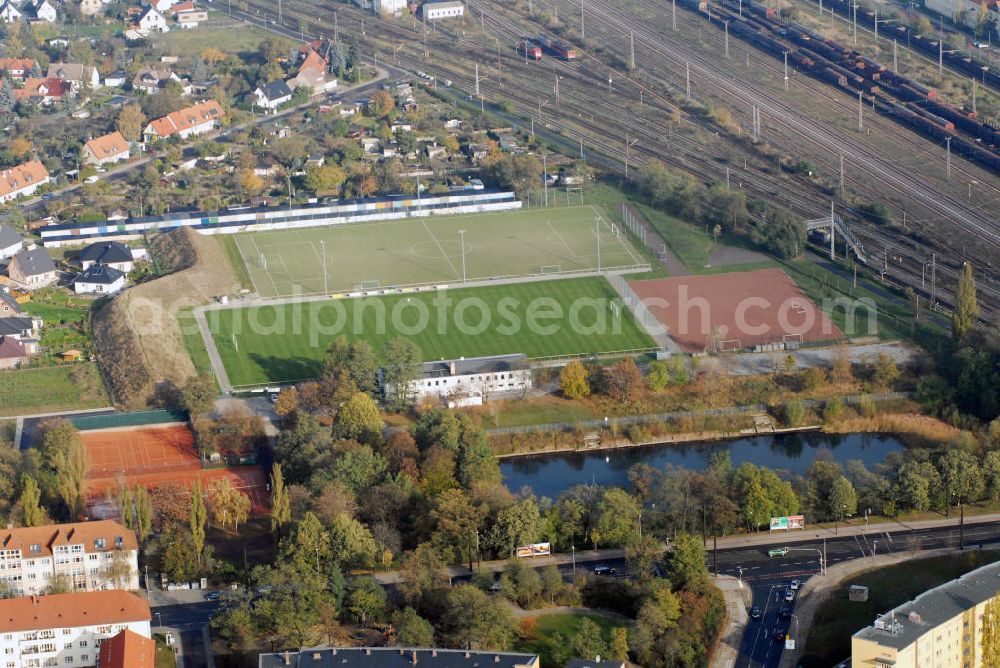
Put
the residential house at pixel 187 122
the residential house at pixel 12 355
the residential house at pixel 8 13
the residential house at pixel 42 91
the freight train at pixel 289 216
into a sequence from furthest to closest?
1. the residential house at pixel 8 13
2. the residential house at pixel 42 91
3. the residential house at pixel 187 122
4. the freight train at pixel 289 216
5. the residential house at pixel 12 355

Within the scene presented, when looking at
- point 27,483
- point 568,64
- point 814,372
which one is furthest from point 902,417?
point 568,64

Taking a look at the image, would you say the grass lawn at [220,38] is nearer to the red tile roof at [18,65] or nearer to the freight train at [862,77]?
the red tile roof at [18,65]

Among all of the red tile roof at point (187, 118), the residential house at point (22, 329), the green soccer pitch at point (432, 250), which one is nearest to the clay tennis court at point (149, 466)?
the residential house at point (22, 329)

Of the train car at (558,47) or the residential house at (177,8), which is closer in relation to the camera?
the train car at (558,47)

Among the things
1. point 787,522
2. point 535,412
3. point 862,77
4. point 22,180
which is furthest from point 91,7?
point 787,522

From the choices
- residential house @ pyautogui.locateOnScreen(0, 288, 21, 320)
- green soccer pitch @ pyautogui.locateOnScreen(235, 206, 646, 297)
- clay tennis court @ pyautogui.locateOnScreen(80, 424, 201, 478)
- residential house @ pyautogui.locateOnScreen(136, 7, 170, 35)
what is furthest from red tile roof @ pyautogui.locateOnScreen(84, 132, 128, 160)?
clay tennis court @ pyautogui.locateOnScreen(80, 424, 201, 478)

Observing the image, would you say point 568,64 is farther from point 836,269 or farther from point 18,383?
point 18,383

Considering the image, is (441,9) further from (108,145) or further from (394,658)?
(394,658)
